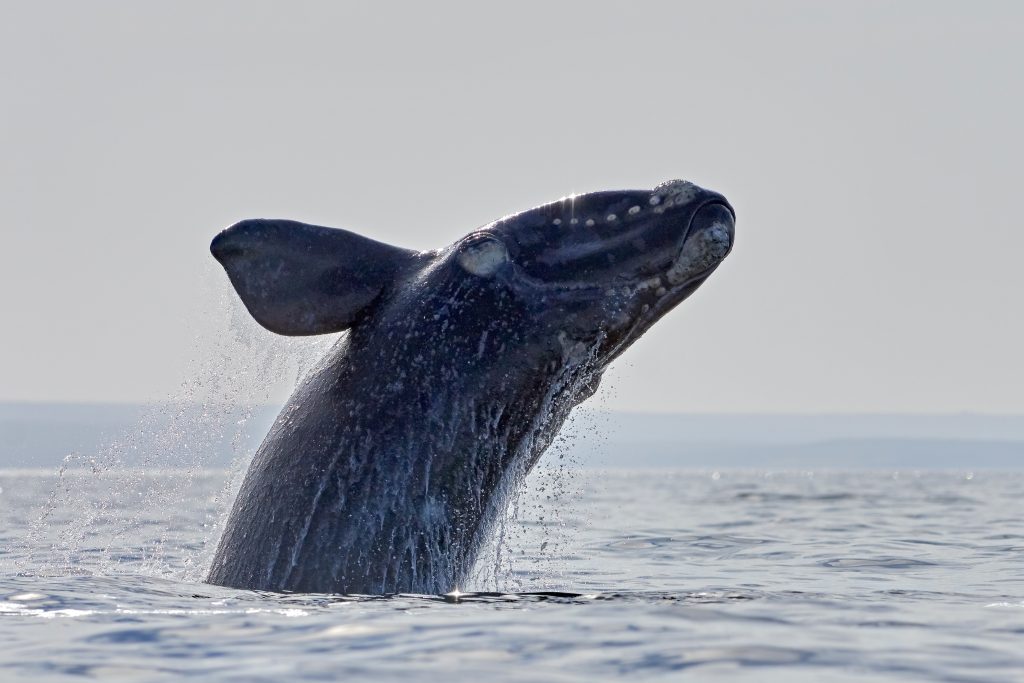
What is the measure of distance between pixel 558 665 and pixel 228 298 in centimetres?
501

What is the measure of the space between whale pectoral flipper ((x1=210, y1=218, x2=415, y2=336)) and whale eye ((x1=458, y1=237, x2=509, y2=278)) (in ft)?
2.02

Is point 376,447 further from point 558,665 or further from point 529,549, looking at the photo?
point 529,549

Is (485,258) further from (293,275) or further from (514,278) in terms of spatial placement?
(293,275)

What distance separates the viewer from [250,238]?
8211 mm

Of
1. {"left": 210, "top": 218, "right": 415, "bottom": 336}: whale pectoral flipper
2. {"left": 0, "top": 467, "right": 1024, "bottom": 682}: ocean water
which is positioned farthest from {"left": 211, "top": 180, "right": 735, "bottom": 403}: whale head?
{"left": 0, "top": 467, "right": 1024, "bottom": 682}: ocean water

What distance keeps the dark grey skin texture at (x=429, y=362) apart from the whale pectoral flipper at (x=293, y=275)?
1 cm

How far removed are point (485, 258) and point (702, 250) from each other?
1279mm

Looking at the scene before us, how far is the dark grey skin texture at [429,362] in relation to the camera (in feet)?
25.8

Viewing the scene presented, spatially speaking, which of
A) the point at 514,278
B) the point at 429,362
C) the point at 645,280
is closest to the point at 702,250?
the point at 645,280

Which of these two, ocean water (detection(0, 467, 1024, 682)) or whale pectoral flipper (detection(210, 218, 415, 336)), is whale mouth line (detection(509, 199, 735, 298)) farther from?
ocean water (detection(0, 467, 1024, 682))

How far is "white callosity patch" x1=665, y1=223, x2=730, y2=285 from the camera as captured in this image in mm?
8359

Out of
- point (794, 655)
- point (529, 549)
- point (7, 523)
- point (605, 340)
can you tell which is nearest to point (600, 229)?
point (605, 340)

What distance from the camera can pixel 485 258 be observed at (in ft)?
27.8

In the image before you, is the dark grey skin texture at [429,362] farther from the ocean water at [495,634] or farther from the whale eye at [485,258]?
the ocean water at [495,634]
